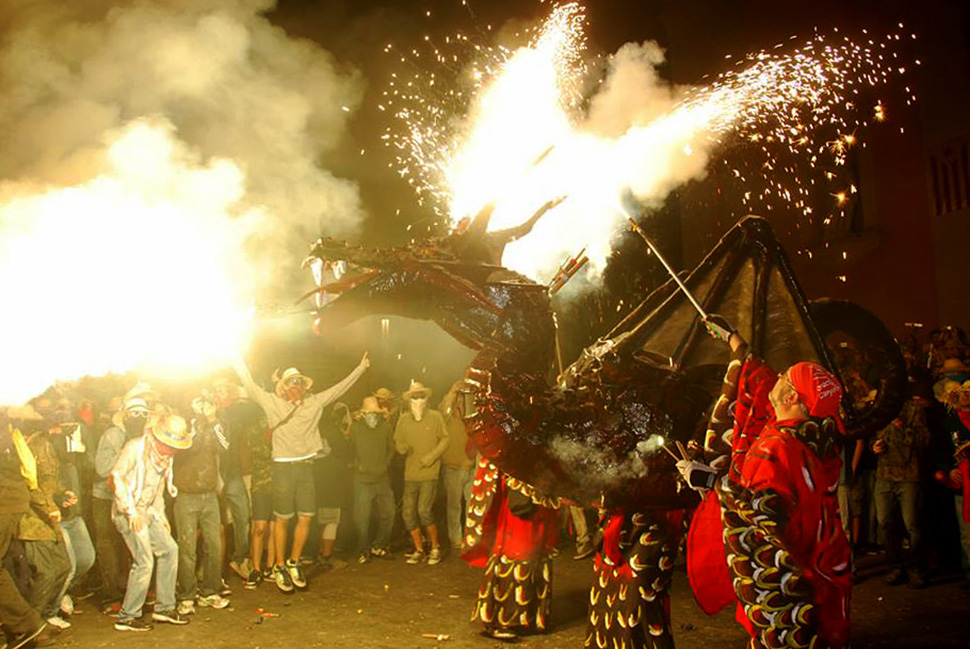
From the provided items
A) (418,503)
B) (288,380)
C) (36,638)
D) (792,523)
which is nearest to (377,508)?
(418,503)

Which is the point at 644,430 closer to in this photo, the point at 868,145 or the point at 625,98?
the point at 625,98

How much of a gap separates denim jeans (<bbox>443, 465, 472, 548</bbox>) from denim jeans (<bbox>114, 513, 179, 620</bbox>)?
4.26 m

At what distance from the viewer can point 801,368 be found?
3.76m

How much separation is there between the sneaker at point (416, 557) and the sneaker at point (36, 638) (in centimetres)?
436

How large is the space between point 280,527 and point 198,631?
1.78m

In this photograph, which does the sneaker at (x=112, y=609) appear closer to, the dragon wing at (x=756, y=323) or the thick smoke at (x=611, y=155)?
the thick smoke at (x=611, y=155)

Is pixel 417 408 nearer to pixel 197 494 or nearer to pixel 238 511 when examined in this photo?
pixel 238 511

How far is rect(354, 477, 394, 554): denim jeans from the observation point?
10.3 metres

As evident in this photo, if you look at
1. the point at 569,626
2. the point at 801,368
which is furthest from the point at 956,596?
the point at 801,368

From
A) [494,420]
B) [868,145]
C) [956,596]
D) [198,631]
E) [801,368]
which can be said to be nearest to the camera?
[801,368]

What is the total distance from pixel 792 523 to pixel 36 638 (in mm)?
6572

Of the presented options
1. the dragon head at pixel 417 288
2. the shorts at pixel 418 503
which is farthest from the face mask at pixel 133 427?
the dragon head at pixel 417 288

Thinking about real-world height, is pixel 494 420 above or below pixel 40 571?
above

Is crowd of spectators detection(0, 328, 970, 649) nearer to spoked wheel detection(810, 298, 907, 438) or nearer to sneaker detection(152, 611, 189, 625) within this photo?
sneaker detection(152, 611, 189, 625)
